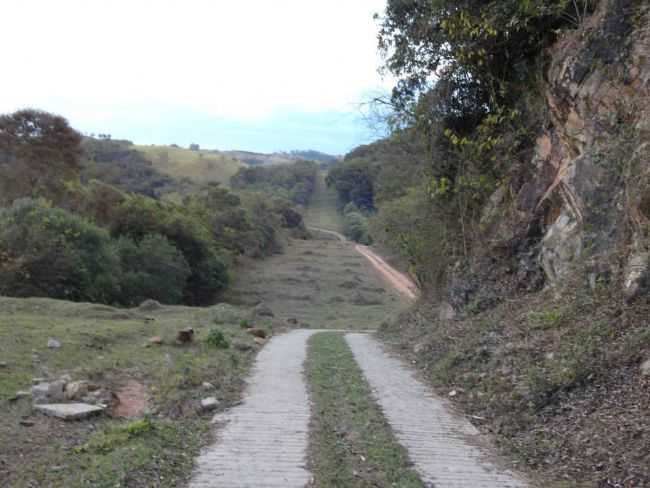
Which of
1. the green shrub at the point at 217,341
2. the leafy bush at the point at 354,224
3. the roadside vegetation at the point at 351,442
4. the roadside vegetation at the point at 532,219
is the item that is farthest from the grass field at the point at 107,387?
the leafy bush at the point at 354,224

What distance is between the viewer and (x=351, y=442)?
703 centimetres

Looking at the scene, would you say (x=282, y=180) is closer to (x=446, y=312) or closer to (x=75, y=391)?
(x=446, y=312)

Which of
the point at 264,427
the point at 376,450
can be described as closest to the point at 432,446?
the point at 376,450

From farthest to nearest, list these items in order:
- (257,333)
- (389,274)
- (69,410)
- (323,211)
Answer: (323,211)
(389,274)
(257,333)
(69,410)

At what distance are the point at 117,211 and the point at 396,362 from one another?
26.7 m

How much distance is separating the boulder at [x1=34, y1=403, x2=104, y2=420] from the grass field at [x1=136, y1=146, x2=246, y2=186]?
3659 inches

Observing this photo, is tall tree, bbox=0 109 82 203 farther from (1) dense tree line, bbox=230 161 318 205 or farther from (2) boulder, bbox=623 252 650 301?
(1) dense tree line, bbox=230 161 318 205

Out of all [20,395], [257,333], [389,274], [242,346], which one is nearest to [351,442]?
[20,395]

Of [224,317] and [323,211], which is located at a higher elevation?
[323,211]

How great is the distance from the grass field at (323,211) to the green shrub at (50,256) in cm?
6005

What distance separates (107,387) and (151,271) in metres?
24.2

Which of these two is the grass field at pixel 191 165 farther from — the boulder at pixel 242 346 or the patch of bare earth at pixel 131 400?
the patch of bare earth at pixel 131 400

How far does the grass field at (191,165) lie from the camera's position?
106 m

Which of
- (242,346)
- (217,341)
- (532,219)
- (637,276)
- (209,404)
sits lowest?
(242,346)
